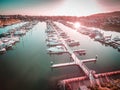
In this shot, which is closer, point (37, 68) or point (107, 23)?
point (37, 68)

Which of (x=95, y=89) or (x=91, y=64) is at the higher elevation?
(x=95, y=89)

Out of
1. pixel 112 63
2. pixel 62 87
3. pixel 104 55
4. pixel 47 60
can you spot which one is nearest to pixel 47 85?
pixel 62 87

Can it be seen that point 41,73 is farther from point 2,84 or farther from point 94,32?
point 94,32

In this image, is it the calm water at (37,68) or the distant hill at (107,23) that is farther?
the distant hill at (107,23)

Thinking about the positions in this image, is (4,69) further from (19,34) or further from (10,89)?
(19,34)

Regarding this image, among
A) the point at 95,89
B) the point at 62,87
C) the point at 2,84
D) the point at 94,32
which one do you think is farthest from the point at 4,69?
the point at 94,32

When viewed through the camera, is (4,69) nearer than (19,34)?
Yes

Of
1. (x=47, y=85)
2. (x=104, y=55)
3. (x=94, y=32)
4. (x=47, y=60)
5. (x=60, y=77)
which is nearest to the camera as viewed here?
(x=47, y=85)

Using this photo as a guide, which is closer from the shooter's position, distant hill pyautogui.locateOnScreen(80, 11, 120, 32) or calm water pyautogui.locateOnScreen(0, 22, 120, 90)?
calm water pyautogui.locateOnScreen(0, 22, 120, 90)

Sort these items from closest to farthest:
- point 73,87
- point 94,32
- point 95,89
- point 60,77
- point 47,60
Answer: point 95,89 → point 73,87 → point 60,77 → point 47,60 → point 94,32
